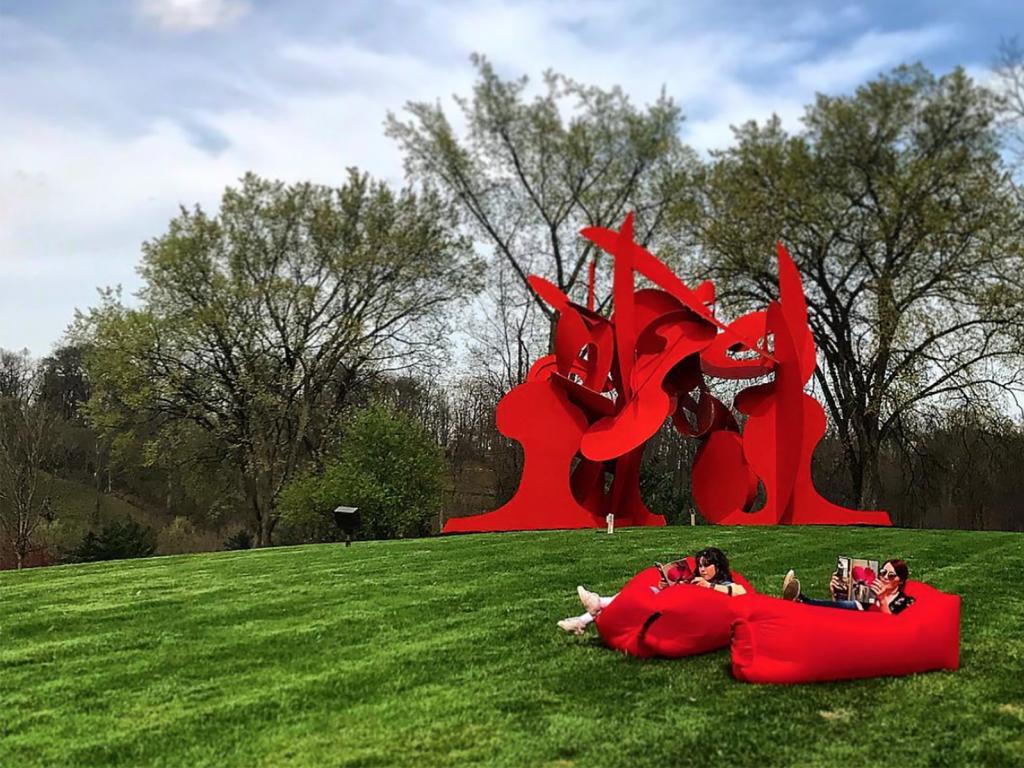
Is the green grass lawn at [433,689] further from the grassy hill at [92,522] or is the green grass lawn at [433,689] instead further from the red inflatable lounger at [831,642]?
A: the grassy hill at [92,522]

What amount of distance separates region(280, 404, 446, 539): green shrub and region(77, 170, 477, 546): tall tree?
5017 mm

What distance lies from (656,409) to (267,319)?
52.0ft

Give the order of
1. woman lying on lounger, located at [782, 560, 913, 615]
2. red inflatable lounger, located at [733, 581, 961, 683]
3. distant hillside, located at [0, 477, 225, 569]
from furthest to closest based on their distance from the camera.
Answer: distant hillside, located at [0, 477, 225, 569] < woman lying on lounger, located at [782, 560, 913, 615] < red inflatable lounger, located at [733, 581, 961, 683]

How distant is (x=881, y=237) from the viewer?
2175cm

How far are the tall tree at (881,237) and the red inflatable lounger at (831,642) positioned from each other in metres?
16.6

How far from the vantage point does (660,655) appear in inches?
233

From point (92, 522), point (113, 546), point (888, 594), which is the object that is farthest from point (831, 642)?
point (92, 522)

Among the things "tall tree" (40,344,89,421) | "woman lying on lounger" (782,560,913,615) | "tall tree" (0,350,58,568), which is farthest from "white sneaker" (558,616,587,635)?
"tall tree" (40,344,89,421)

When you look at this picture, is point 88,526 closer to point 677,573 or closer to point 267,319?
point 267,319

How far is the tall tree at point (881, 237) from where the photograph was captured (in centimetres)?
2055

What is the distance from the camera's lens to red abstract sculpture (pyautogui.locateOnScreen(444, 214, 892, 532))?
1474 centimetres

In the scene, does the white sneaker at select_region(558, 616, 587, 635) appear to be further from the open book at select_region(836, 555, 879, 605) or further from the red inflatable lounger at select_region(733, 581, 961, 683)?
the open book at select_region(836, 555, 879, 605)

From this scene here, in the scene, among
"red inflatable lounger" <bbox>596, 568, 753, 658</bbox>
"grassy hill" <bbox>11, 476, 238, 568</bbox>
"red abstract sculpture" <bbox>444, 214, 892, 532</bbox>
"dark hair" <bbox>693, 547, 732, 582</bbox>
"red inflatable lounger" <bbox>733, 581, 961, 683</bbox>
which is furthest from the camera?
"grassy hill" <bbox>11, 476, 238, 568</bbox>

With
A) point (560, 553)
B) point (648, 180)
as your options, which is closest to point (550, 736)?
point (560, 553)
